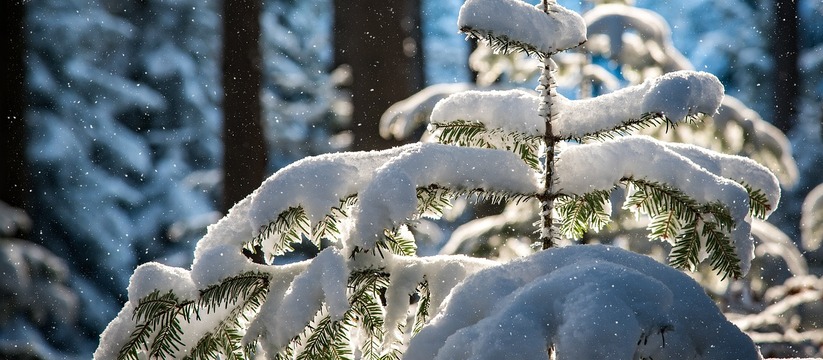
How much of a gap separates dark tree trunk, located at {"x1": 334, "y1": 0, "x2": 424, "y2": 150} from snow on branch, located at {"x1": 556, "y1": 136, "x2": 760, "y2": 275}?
4550 mm

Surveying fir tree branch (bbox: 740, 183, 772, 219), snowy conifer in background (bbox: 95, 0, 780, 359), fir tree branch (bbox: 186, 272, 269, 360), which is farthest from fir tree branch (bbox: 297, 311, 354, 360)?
fir tree branch (bbox: 740, 183, 772, 219)

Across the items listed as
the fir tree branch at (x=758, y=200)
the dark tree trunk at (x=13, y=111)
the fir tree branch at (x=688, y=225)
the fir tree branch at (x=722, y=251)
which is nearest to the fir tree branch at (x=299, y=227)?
the fir tree branch at (x=688, y=225)

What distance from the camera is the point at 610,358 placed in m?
0.93

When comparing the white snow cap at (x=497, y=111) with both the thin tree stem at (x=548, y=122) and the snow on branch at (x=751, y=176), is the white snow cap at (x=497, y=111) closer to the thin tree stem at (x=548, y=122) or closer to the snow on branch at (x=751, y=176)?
the thin tree stem at (x=548, y=122)

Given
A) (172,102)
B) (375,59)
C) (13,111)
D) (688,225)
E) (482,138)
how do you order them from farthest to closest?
(172,102) < (13,111) < (375,59) < (482,138) < (688,225)

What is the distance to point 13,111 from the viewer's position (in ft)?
20.6

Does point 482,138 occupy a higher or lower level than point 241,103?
lower

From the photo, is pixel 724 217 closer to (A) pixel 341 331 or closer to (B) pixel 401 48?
(A) pixel 341 331

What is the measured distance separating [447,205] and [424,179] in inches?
6.3

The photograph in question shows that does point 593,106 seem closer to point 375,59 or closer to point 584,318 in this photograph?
point 584,318

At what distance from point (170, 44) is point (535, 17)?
1181 cm

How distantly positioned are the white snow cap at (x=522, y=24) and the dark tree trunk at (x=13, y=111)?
5965mm

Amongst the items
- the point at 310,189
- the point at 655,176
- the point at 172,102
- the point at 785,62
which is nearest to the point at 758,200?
the point at 655,176

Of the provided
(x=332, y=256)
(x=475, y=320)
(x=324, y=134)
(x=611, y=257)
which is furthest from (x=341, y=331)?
→ (x=324, y=134)
